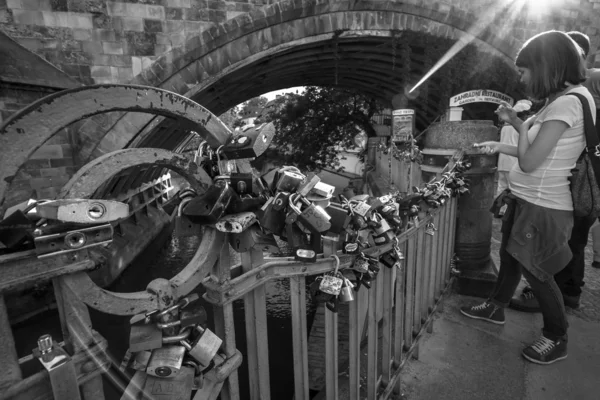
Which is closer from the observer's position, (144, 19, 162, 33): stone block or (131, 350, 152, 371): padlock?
(131, 350, 152, 371): padlock

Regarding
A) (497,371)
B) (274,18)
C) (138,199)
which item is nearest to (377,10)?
(274,18)

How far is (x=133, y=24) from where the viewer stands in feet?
20.7

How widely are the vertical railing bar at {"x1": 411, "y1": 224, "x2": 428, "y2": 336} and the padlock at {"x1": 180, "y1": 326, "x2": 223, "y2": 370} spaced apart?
5.87 feet

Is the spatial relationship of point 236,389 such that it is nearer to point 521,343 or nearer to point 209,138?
point 209,138

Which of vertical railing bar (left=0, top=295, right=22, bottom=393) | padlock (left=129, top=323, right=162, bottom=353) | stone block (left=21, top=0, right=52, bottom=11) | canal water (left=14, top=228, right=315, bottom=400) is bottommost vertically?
canal water (left=14, top=228, right=315, bottom=400)

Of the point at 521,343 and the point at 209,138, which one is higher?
the point at 209,138

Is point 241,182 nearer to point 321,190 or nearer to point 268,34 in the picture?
point 321,190

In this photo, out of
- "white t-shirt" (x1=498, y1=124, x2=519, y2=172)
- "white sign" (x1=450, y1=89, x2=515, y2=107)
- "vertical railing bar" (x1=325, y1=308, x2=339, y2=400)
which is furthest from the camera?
"white sign" (x1=450, y1=89, x2=515, y2=107)

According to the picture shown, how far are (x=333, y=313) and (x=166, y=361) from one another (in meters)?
0.87

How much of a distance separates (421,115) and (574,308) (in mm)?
14659

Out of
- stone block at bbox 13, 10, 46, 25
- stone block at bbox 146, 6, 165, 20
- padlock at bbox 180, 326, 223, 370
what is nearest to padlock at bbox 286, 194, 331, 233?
padlock at bbox 180, 326, 223, 370

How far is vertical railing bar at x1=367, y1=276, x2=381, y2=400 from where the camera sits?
190cm

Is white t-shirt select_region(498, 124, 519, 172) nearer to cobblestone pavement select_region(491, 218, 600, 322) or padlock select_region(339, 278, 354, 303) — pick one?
cobblestone pavement select_region(491, 218, 600, 322)

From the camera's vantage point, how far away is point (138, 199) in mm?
12695
